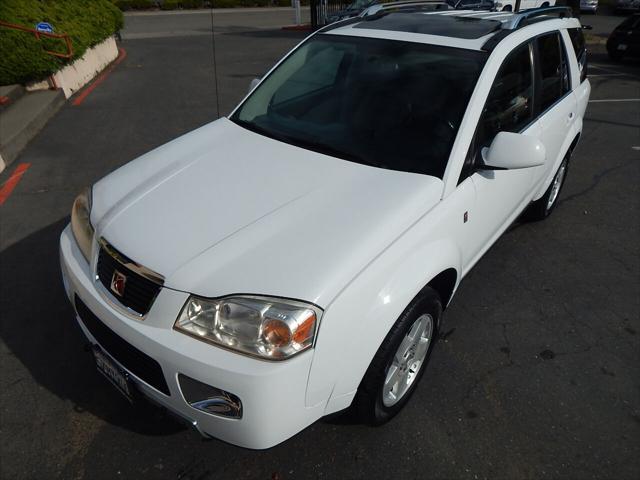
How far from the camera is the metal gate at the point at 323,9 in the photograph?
15836 mm

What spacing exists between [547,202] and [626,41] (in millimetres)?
11004

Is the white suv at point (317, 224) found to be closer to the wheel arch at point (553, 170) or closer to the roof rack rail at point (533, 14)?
the roof rack rail at point (533, 14)

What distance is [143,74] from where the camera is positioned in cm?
1092

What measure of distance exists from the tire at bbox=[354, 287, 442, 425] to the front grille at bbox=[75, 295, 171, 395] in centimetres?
90

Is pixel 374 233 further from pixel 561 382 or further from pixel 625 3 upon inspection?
pixel 625 3

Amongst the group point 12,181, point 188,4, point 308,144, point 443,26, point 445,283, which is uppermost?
point 188,4

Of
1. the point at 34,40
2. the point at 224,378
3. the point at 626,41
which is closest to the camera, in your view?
the point at 224,378

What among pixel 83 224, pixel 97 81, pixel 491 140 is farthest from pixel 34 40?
pixel 491 140

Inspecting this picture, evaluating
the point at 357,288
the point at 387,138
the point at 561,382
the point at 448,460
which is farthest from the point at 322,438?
the point at 387,138

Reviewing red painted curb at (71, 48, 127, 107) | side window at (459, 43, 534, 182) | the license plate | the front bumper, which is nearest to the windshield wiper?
side window at (459, 43, 534, 182)

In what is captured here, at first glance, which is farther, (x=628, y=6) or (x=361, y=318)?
(x=628, y=6)

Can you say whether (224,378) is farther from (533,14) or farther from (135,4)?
(135,4)

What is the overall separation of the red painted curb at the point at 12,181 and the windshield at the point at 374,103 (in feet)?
10.9

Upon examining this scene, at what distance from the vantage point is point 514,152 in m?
2.45
